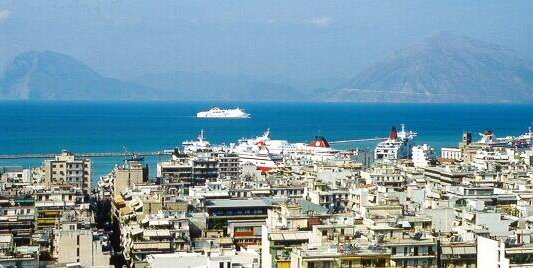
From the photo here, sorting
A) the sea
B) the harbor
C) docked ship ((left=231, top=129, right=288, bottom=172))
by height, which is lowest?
the harbor

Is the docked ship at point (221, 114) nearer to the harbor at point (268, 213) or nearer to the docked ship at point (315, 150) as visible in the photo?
the docked ship at point (315, 150)

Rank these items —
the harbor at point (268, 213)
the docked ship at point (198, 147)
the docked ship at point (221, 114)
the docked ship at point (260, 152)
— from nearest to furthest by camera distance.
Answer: the harbor at point (268, 213), the docked ship at point (198, 147), the docked ship at point (260, 152), the docked ship at point (221, 114)

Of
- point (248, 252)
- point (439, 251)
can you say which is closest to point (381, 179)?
Answer: point (248, 252)

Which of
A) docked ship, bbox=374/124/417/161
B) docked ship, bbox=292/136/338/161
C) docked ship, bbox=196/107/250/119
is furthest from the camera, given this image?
docked ship, bbox=196/107/250/119

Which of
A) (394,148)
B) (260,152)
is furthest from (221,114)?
A: (394,148)

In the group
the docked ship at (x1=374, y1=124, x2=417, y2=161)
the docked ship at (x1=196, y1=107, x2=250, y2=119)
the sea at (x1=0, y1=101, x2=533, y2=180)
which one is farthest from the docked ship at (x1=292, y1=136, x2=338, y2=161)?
the docked ship at (x1=196, y1=107, x2=250, y2=119)

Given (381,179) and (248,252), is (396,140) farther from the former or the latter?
(248,252)

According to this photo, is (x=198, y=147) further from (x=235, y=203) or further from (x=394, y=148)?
(x=235, y=203)

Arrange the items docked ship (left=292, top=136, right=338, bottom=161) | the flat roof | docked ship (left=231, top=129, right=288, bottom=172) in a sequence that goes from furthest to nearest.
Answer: docked ship (left=292, top=136, right=338, bottom=161)
docked ship (left=231, top=129, right=288, bottom=172)
the flat roof

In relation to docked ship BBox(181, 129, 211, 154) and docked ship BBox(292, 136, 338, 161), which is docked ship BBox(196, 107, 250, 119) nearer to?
docked ship BBox(181, 129, 211, 154)

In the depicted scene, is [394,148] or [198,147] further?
[394,148]

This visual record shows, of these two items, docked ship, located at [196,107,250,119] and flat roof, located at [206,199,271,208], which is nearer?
flat roof, located at [206,199,271,208]

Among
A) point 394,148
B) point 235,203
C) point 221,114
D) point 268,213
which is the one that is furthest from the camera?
point 221,114

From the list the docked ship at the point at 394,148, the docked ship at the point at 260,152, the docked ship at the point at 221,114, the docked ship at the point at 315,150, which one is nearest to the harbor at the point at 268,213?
the docked ship at the point at 260,152
